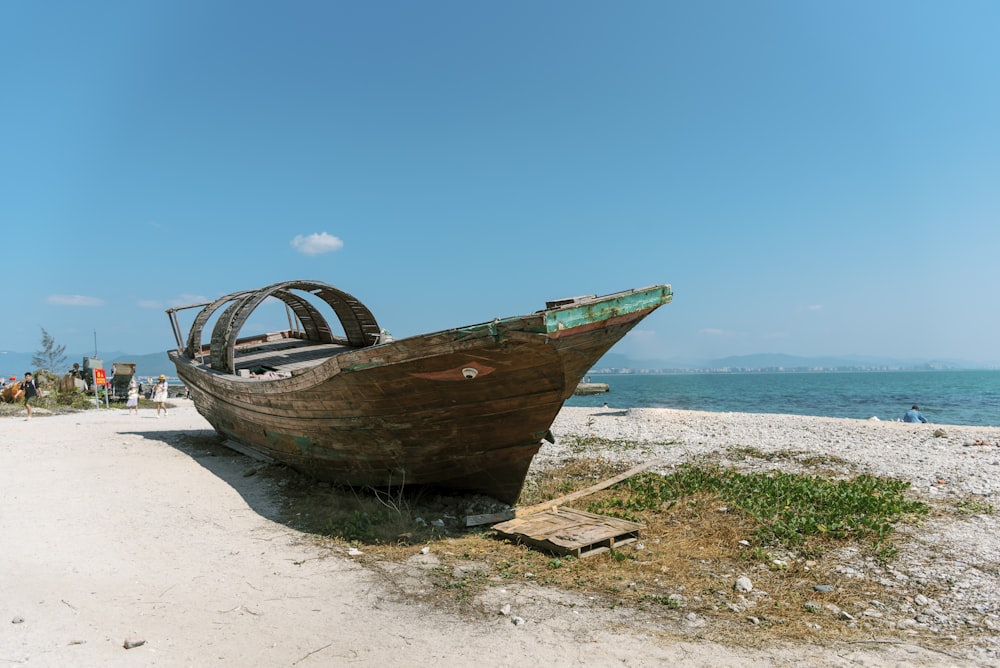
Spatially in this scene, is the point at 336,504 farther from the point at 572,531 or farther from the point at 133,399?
the point at 133,399

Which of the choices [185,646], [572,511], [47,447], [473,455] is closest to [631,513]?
[572,511]

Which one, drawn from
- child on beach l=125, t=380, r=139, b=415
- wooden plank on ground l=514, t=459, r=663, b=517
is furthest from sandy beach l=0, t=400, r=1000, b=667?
child on beach l=125, t=380, r=139, b=415

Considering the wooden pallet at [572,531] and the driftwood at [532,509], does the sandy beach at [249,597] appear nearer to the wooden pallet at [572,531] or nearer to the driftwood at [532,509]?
the wooden pallet at [572,531]

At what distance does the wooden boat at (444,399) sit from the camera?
5285 mm

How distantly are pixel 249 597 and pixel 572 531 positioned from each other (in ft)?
9.81

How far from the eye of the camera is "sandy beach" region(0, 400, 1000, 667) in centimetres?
347

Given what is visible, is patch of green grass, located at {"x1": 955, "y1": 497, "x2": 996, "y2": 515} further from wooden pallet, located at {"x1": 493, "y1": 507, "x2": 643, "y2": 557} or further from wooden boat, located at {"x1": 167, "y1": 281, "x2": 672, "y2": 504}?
wooden boat, located at {"x1": 167, "y1": 281, "x2": 672, "y2": 504}

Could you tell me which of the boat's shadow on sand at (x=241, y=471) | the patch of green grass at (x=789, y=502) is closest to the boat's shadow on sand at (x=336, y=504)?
the boat's shadow on sand at (x=241, y=471)

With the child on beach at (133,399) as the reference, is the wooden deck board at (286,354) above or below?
above

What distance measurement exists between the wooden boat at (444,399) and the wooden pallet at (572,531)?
0.76 meters

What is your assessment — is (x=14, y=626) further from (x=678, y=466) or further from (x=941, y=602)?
(x=678, y=466)

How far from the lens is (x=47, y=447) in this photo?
10.2 metres

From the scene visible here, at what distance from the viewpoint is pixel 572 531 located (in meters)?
5.72

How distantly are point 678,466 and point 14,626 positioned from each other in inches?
330
